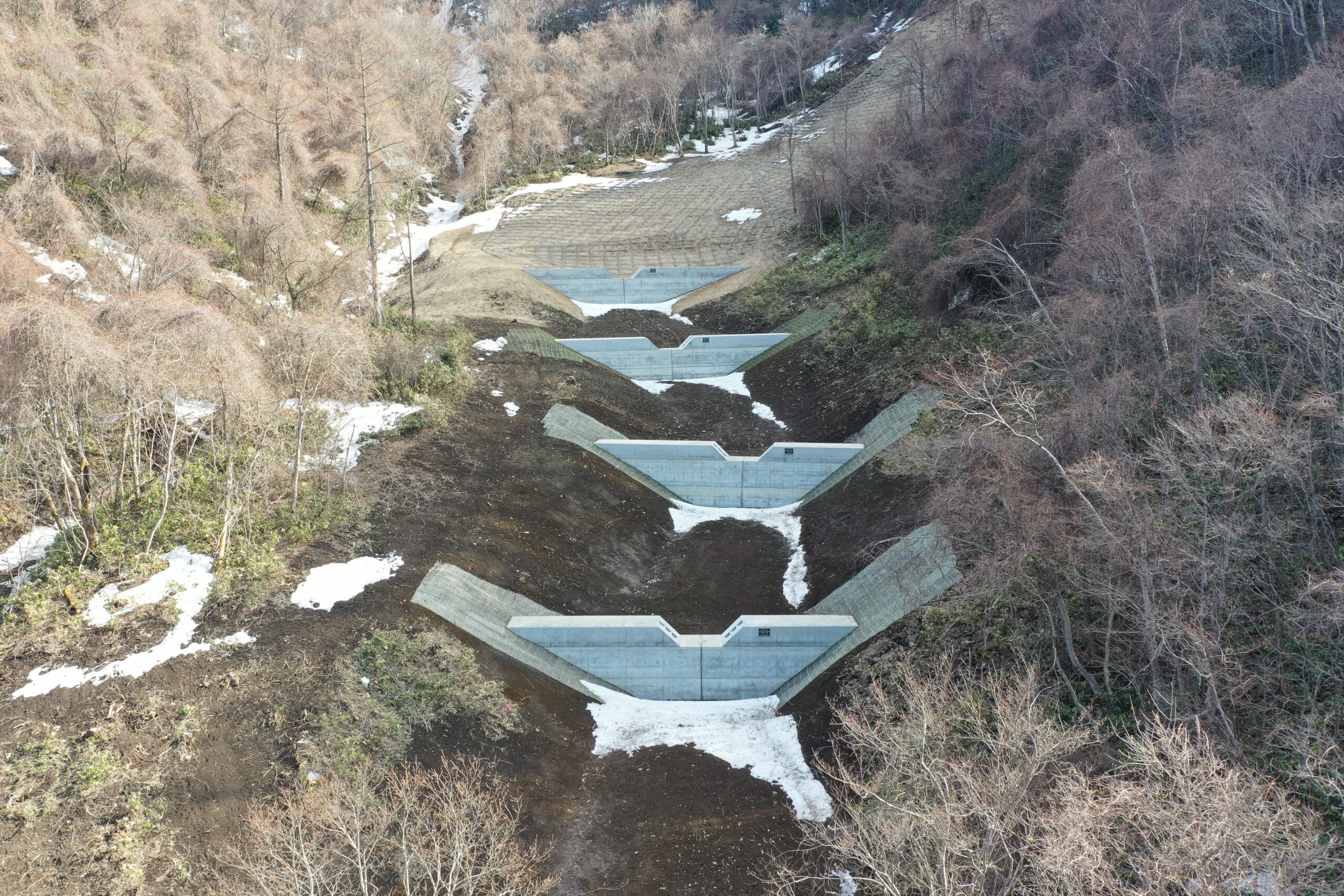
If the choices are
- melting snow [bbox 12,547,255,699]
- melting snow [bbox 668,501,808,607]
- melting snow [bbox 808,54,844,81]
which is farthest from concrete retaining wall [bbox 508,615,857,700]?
melting snow [bbox 808,54,844,81]

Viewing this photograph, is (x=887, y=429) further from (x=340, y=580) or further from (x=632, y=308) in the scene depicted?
(x=632, y=308)

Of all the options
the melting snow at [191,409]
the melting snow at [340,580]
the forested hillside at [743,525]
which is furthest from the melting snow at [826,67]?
the melting snow at [340,580]

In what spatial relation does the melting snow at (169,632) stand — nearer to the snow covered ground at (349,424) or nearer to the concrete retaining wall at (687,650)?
the snow covered ground at (349,424)

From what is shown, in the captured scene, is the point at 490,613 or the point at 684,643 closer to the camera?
the point at 490,613

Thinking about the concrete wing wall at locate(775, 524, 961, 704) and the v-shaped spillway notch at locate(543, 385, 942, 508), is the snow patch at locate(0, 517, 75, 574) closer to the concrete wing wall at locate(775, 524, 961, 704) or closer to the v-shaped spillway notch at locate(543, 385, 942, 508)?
the v-shaped spillway notch at locate(543, 385, 942, 508)

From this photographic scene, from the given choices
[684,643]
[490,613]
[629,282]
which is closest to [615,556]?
[684,643]

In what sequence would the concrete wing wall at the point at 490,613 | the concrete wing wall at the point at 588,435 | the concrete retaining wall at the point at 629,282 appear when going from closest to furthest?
the concrete wing wall at the point at 490,613, the concrete wing wall at the point at 588,435, the concrete retaining wall at the point at 629,282
